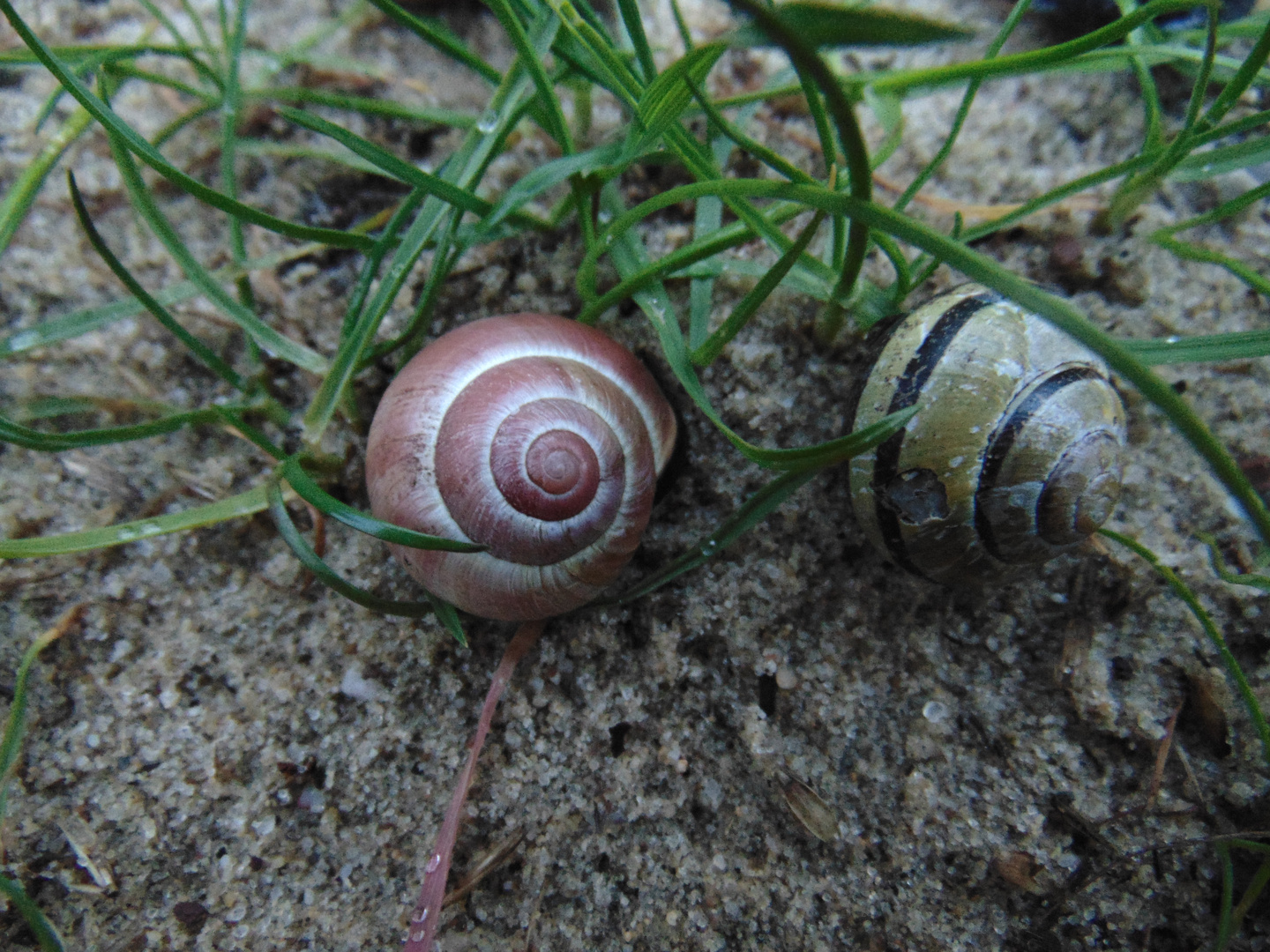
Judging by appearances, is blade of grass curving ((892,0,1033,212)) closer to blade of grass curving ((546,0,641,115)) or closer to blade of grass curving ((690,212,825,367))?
blade of grass curving ((690,212,825,367))

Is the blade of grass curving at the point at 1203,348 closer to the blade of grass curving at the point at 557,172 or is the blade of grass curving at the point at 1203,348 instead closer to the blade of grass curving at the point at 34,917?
the blade of grass curving at the point at 557,172

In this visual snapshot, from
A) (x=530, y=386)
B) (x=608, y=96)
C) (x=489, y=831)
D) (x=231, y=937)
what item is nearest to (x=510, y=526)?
(x=530, y=386)

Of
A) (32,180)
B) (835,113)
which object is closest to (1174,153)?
(835,113)

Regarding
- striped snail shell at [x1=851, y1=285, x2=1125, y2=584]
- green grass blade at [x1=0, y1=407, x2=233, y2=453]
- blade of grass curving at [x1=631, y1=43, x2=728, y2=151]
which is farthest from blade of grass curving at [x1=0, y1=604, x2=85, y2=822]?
striped snail shell at [x1=851, y1=285, x2=1125, y2=584]

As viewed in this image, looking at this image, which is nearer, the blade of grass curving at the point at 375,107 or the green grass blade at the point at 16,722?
the green grass blade at the point at 16,722

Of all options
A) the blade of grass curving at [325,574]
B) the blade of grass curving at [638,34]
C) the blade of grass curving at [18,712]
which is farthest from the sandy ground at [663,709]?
the blade of grass curving at [638,34]

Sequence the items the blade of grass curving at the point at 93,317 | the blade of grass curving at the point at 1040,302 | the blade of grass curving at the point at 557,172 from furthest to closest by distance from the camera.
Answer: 1. the blade of grass curving at the point at 93,317
2. the blade of grass curving at the point at 557,172
3. the blade of grass curving at the point at 1040,302
